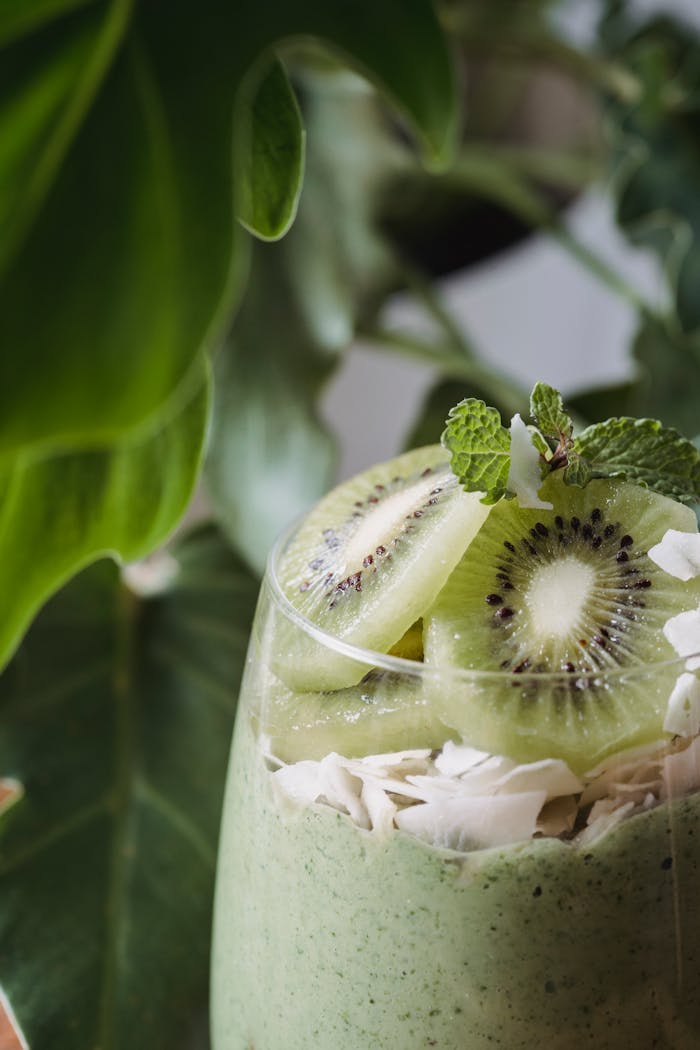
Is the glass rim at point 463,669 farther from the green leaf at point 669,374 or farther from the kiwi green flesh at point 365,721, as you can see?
the green leaf at point 669,374

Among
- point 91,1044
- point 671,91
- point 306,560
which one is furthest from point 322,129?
point 91,1044

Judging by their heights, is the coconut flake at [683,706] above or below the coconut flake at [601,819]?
above

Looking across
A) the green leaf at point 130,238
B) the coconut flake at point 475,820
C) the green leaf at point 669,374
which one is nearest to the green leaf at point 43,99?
the green leaf at point 130,238

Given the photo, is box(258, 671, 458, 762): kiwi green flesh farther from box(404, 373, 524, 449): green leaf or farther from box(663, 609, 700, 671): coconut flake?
box(404, 373, 524, 449): green leaf

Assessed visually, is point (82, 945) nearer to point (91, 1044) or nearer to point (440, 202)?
point (91, 1044)

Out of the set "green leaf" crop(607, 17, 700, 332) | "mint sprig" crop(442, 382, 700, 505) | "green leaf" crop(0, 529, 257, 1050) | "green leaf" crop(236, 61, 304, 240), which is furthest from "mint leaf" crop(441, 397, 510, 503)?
"green leaf" crop(607, 17, 700, 332)
